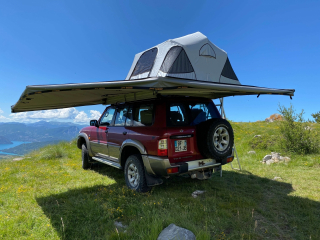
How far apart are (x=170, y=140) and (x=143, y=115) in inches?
38.1

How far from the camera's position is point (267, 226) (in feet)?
9.51

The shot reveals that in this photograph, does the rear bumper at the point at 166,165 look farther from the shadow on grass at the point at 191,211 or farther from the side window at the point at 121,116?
the side window at the point at 121,116

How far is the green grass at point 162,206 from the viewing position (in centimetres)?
271

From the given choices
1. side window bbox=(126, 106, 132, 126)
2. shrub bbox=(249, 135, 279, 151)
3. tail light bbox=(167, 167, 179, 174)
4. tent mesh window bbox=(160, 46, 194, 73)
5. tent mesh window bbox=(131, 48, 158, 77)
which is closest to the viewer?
tail light bbox=(167, 167, 179, 174)

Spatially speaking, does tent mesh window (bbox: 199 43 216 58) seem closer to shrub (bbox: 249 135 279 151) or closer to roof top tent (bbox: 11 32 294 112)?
roof top tent (bbox: 11 32 294 112)

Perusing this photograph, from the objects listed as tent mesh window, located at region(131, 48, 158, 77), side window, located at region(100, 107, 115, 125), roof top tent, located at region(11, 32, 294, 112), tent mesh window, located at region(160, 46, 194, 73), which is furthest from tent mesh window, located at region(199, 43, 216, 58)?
side window, located at region(100, 107, 115, 125)

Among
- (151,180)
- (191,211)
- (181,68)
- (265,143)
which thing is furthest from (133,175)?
(265,143)

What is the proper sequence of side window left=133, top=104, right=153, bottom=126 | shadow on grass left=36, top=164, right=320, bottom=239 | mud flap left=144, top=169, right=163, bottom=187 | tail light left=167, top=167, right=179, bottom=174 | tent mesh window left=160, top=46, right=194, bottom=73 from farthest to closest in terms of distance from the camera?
1. tent mesh window left=160, top=46, right=194, bottom=73
2. side window left=133, top=104, right=153, bottom=126
3. mud flap left=144, top=169, right=163, bottom=187
4. tail light left=167, top=167, right=179, bottom=174
5. shadow on grass left=36, top=164, right=320, bottom=239

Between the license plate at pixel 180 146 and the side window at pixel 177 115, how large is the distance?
36cm

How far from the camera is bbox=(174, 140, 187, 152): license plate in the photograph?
359 cm

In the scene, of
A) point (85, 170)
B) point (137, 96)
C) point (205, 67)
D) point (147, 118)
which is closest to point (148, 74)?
point (205, 67)

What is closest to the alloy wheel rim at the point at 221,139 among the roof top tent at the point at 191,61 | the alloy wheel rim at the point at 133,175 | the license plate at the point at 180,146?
the license plate at the point at 180,146

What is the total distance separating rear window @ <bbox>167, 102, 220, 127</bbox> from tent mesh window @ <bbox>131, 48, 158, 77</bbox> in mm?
3262

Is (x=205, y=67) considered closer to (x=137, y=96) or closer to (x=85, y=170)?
(x=137, y=96)
